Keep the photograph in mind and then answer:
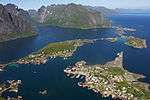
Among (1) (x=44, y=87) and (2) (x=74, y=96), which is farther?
(1) (x=44, y=87)

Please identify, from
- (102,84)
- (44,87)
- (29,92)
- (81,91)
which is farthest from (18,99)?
(102,84)

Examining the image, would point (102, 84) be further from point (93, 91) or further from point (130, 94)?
point (130, 94)

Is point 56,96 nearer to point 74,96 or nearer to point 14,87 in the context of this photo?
point 74,96

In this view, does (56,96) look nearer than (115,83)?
Yes

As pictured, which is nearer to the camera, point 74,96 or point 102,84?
point 74,96

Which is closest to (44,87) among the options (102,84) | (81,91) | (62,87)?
(62,87)

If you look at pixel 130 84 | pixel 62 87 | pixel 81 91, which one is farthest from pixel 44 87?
pixel 130 84

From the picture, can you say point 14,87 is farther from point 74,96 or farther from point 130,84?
point 130,84
